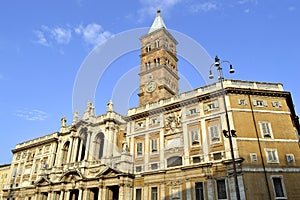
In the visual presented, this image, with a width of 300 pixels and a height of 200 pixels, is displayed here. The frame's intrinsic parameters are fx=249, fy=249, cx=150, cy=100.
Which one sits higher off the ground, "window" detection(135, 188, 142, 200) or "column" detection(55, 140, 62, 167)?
"column" detection(55, 140, 62, 167)

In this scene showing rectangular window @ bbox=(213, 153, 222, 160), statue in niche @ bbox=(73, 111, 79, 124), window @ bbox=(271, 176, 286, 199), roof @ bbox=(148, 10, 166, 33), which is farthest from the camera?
roof @ bbox=(148, 10, 166, 33)

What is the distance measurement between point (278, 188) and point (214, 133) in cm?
835

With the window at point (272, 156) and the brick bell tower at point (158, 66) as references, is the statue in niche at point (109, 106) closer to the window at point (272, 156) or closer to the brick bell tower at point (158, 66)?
the brick bell tower at point (158, 66)

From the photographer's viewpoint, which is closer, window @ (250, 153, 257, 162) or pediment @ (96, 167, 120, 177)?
window @ (250, 153, 257, 162)

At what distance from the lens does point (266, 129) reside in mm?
28031

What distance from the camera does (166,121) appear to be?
33219 millimetres

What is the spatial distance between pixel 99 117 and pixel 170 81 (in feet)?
48.8

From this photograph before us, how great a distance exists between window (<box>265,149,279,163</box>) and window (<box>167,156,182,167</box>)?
9788mm

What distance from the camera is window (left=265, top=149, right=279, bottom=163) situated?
26.2 m

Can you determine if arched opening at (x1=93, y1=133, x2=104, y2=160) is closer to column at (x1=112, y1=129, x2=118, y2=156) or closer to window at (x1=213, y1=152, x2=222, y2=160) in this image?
column at (x1=112, y1=129, x2=118, y2=156)

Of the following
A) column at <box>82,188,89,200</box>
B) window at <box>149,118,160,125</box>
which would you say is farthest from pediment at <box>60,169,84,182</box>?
window at <box>149,118,160,125</box>

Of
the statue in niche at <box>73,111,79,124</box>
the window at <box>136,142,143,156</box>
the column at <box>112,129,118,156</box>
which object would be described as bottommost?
the window at <box>136,142,143,156</box>

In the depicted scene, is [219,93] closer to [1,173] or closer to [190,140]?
[190,140]

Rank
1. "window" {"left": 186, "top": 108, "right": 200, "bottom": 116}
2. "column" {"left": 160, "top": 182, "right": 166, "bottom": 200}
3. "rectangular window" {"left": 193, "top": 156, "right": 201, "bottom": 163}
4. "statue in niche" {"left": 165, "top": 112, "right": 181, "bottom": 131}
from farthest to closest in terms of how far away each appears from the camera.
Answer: "statue in niche" {"left": 165, "top": 112, "right": 181, "bottom": 131} < "window" {"left": 186, "top": 108, "right": 200, "bottom": 116} < "column" {"left": 160, "top": 182, "right": 166, "bottom": 200} < "rectangular window" {"left": 193, "top": 156, "right": 201, "bottom": 163}
